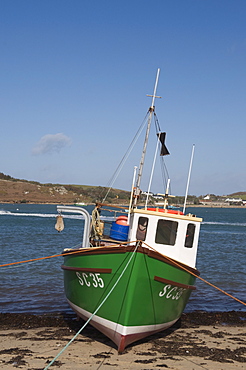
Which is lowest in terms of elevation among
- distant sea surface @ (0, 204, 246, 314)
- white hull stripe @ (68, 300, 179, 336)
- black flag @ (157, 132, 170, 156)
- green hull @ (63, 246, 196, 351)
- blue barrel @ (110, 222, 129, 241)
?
distant sea surface @ (0, 204, 246, 314)

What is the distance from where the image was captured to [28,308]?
15.5 meters

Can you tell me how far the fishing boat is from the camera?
416 inches

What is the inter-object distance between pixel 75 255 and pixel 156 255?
2.57 metres

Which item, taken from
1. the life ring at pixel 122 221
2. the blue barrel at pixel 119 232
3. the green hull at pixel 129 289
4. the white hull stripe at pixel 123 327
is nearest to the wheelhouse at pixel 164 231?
the green hull at pixel 129 289

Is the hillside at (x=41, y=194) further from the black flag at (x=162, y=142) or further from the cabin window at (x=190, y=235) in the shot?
the cabin window at (x=190, y=235)

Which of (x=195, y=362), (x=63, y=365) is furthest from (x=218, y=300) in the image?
(x=63, y=365)

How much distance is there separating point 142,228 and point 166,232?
67 cm

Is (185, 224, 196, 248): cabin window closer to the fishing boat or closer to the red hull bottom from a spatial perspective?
the fishing boat

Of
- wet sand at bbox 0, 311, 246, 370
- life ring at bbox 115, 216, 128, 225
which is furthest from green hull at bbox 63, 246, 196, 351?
life ring at bbox 115, 216, 128, 225

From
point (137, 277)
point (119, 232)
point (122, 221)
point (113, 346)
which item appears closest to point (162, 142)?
point (122, 221)

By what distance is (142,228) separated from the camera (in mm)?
12172

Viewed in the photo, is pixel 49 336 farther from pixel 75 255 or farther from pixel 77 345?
pixel 75 255

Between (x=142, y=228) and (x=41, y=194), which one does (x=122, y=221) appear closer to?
(x=142, y=228)

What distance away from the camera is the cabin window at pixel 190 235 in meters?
12.4
